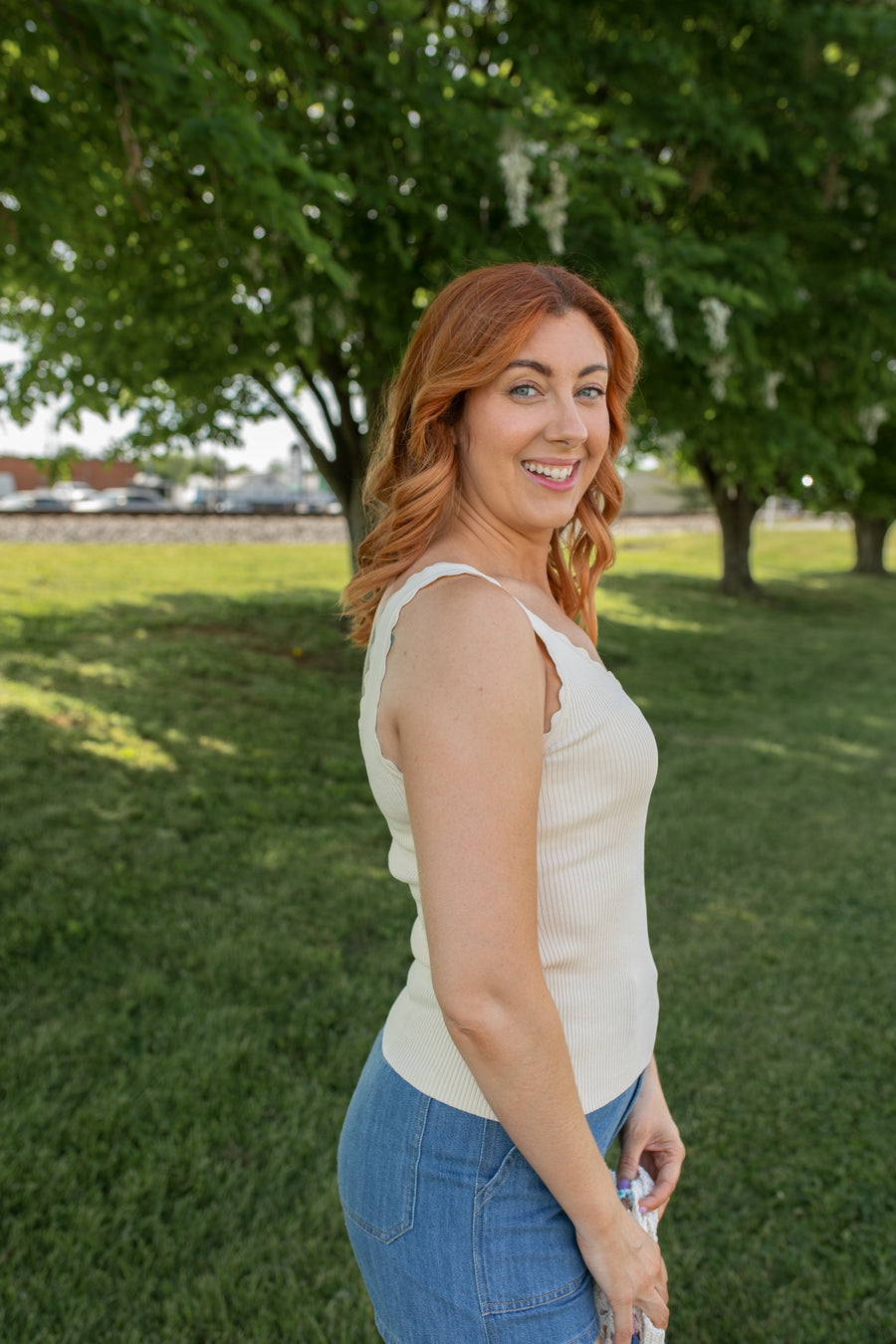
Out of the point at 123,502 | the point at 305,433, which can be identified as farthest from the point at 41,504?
the point at 305,433

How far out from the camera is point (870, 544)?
29.2 metres

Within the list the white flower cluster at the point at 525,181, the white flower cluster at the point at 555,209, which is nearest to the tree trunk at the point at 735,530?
the white flower cluster at the point at 555,209

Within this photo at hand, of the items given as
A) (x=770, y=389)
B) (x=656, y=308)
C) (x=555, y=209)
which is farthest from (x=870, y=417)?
(x=555, y=209)

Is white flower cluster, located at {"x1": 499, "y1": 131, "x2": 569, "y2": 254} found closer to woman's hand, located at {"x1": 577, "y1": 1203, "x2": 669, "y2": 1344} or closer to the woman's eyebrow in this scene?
the woman's eyebrow

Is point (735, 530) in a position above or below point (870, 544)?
above

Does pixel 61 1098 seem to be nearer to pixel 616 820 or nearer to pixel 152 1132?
pixel 152 1132

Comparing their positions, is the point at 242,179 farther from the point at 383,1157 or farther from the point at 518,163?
the point at 383,1157

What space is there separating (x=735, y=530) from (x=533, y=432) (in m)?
21.6

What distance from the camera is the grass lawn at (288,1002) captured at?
2742 mm

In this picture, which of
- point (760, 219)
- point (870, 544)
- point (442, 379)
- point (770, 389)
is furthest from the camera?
point (870, 544)

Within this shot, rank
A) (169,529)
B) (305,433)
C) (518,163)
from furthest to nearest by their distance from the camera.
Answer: (169,529) → (305,433) → (518,163)

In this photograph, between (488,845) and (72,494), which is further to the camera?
(72,494)

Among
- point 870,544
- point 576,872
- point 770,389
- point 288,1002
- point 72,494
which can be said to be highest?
point 770,389

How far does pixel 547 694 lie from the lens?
122cm
